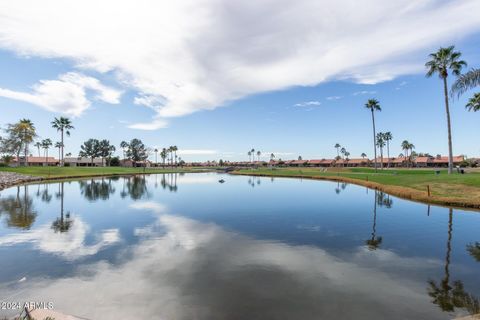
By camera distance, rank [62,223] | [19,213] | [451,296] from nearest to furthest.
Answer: [451,296] < [62,223] < [19,213]

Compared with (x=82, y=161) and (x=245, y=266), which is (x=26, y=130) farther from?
(x=245, y=266)

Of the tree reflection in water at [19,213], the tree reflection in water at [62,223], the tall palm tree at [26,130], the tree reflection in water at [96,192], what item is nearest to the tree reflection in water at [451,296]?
the tree reflection in water at [62,223]

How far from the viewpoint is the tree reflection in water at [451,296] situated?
978cm

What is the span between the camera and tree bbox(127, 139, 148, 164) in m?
193

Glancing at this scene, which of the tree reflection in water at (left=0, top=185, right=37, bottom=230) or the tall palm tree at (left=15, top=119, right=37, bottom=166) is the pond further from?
the tall palm tree at (left=15, top=119, right=37, bottom=166)

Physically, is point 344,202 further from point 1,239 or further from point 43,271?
point 1,239

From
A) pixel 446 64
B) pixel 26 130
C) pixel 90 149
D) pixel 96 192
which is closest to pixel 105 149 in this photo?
pixel 90 149

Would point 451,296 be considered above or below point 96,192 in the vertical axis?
below

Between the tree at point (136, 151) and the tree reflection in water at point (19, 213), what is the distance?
535 feet

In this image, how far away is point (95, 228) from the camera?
878 inches

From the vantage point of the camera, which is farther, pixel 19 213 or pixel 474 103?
pixel 474 103

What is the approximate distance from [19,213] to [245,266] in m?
27.6

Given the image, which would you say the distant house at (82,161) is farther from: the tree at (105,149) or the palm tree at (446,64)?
the palm tree at (446,64)

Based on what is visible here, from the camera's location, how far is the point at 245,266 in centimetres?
1393
